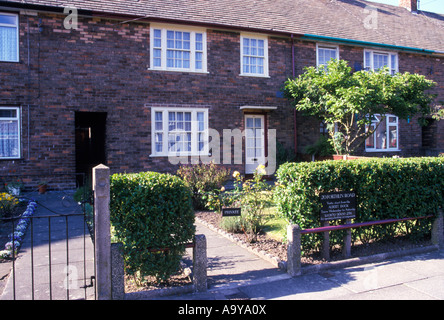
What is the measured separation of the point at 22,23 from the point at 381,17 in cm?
1797

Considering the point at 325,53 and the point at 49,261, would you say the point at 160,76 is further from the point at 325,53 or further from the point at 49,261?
the point at 49,261

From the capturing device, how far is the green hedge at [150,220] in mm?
4309

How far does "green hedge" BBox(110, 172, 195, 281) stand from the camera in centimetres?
431

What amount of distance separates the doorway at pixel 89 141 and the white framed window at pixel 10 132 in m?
1.99

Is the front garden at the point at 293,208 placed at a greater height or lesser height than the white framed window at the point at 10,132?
lesser

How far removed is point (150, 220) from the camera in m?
4.35

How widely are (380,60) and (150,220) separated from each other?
54.0 feet

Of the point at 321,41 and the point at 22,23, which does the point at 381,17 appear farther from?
the point at 22,23

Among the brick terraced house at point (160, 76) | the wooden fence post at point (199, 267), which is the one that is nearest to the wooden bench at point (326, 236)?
the wooden fence post at point (199, 267)

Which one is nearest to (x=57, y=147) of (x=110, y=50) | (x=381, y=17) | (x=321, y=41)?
(x=110, y=50)

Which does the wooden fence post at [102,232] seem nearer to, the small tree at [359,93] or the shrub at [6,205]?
the shrub at [6,205]

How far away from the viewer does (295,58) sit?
15.4 meters

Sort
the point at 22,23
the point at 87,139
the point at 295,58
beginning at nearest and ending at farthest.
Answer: the point at 22,23 → the point at 295,58 → the point at 87,139
